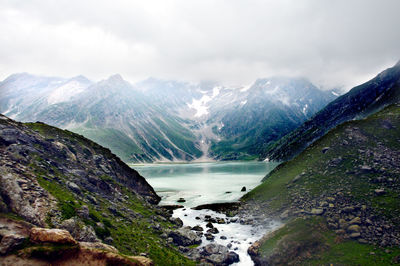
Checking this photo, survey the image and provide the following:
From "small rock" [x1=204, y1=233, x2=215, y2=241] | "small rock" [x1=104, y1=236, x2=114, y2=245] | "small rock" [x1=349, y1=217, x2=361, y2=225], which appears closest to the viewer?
"small rock" [x1=104, y1=236, x2=114, y2=245]

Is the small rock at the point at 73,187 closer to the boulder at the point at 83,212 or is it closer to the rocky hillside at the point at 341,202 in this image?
the boulder at the point at 83,212

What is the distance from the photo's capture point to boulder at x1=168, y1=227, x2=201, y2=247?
37.7 metres

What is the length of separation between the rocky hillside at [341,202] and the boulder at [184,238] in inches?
376

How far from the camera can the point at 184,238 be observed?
127ft

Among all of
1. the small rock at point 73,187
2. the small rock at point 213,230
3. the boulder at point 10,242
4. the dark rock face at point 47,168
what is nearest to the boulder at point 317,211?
the small rock at point 213,230

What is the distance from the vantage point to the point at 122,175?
203 feet

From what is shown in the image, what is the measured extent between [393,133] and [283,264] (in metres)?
43.0

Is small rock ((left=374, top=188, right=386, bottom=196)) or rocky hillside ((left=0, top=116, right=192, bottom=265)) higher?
rocky hillside ((left=0, top=116, right=192, bottom=265))

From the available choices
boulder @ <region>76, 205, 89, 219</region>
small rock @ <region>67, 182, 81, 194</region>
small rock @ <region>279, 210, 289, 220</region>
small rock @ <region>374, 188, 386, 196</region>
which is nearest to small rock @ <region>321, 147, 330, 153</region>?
small rock @ <region>374, 188, 386, 196</region>

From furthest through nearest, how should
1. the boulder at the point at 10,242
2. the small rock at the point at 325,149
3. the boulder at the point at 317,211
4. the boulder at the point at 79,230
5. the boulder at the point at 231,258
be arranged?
the small rock at the point at 325,149, the boulder at the point at 317,211, the boulder at the point at 231,258, the boulder at the point at 79,230, the boulder at the point at 10,242

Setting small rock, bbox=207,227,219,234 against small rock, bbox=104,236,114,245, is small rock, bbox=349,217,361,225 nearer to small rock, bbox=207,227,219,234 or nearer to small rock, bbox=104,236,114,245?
small rock, bbox=207,227,219,234

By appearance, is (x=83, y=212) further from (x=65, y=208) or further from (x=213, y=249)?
(x=213, y=249)

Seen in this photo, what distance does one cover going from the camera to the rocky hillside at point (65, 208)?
18.1 metres

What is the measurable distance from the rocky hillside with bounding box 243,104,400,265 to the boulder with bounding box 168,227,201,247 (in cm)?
954
